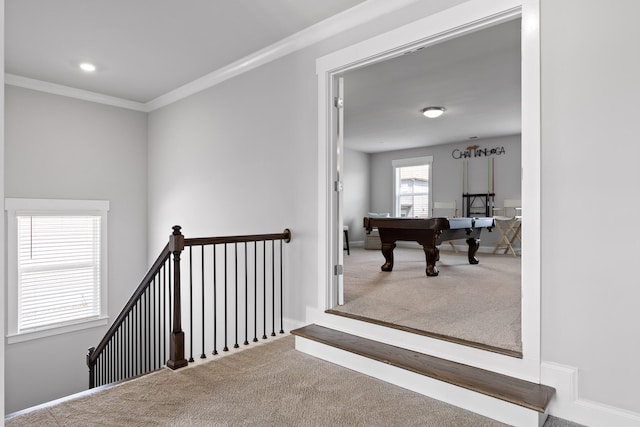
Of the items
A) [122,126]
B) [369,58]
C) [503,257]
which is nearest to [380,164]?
[503,257]

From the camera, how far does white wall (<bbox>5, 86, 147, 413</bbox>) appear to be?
14.3 feet

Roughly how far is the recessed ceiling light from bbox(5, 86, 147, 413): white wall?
0.88 m

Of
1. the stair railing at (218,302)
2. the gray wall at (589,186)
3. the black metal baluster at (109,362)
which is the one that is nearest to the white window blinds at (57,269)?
the stair railing at (218,302)

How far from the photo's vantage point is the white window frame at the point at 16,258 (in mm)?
4336

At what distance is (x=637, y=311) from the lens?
1849mm

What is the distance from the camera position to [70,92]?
4.72m

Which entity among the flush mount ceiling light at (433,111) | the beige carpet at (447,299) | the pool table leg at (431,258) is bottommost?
the beige carpet at (447,299)

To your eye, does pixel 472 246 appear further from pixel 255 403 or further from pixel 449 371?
pixel 255 403

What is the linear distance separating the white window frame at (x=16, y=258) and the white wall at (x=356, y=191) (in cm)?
505

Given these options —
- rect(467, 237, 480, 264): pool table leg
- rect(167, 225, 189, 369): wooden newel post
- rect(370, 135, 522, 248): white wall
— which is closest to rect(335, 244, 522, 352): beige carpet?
rect(467, 237, 480, 264): pool table leg

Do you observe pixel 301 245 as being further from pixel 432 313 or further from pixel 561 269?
pixel 561 269

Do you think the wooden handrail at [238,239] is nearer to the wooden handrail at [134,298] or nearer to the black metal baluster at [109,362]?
the wooden handrail at [134,298]

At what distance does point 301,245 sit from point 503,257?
15.8 ft

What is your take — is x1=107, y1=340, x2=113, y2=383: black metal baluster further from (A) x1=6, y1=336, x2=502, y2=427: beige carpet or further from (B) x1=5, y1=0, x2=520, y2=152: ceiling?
(B) x1=5, y1=0, x2=520, y2=152: ceiling
